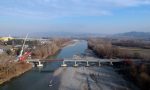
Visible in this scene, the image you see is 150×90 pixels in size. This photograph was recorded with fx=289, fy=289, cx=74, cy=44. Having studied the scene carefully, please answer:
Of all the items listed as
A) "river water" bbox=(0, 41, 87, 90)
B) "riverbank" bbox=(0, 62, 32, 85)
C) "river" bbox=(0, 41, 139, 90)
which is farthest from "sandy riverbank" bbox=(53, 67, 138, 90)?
"riverbank" bbox=(0, 62, 32, 85)

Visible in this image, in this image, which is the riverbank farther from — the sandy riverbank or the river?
the sandy riverbank

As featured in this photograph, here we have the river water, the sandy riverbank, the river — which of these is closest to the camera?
the sandy riverbank

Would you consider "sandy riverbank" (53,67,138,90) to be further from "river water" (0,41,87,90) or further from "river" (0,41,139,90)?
"river water" (0,41,87,90)

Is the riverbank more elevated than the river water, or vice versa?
the riverbank

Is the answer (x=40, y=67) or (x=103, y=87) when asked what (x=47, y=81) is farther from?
(x=40, y=67)

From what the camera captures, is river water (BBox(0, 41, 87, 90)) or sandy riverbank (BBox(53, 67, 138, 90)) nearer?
sandy riverbank (BBox(53, 67, 138, 90))

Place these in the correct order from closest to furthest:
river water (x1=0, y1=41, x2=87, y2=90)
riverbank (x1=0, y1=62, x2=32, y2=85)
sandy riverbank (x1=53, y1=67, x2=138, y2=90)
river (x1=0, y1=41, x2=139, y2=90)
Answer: sandy riverbank (x1=53, y1=67, x2=138, y2=90), river (x1=0, y1=41, x2=139, y2=90), river water (x1=0, y1=41, x2=87, y2=90), riverbank (x1=0, y1=62, x2=32, y2=85)

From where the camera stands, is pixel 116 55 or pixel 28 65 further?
pixel 116 55

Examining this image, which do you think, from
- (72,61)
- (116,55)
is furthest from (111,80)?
(116,55)
